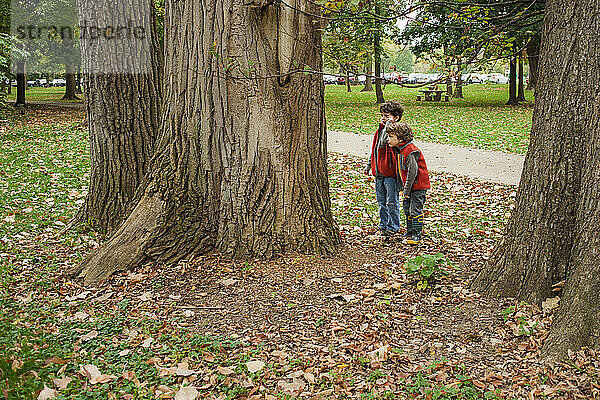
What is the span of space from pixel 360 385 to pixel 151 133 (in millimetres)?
4170

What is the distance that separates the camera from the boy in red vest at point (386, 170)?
606cm

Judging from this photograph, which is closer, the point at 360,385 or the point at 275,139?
the point at 360,385

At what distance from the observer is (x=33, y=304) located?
4.58 metres

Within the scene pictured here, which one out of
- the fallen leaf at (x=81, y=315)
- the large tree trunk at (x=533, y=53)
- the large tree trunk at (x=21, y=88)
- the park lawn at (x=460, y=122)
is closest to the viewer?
Answer: the fallen leaf at (x=81, y=315)

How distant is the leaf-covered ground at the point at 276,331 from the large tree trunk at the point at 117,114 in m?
0.53

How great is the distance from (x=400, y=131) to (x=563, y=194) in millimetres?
2304

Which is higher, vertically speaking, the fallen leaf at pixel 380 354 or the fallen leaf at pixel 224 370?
the fallen leaf at pixel 380 354

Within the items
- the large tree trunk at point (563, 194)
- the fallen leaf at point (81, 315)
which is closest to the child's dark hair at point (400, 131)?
the large tree trunk at point (563, 194)

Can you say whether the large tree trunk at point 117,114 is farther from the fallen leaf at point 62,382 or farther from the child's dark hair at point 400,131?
the fallen leaf at point 62,382

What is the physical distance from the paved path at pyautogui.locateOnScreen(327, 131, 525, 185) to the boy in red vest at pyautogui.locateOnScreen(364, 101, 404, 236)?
4336 millimetres

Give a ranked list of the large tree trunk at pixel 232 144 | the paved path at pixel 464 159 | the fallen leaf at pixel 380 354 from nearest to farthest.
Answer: the fallen leaf at pixel 380 354
the large tree trunk at pixel 232 144
the paved path at pixel 464 159

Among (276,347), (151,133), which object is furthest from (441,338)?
(151,133)

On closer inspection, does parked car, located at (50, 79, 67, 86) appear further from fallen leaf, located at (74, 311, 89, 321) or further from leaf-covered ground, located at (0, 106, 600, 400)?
fallen leaf, located at (74, 311, 89, 321)

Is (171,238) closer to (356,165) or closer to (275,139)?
(275,139)
